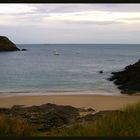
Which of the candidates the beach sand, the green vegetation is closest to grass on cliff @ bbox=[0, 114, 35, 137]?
the green vegetation

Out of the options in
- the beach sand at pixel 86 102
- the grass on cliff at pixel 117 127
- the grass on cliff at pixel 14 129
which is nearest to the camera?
the grass on cliff at pixel 117 127

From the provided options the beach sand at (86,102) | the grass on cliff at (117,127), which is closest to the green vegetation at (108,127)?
the grass on cliff at (117,127)

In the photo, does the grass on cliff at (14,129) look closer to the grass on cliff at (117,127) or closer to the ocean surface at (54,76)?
the grass on cliff at (117,127)

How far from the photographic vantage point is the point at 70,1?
78.5 inches

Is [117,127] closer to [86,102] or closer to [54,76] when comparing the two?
[86,102]

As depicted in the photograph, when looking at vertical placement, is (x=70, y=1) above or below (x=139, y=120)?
above

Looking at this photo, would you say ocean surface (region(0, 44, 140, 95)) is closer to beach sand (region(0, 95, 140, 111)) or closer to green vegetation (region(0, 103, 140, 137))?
beach sand (region(0, 95, 140, 111))

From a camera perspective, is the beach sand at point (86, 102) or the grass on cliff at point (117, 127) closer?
the grass on cliff at point (117, 127)

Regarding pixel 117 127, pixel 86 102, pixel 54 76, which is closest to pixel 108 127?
pixel 117 127

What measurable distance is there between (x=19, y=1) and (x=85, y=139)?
2.70ft

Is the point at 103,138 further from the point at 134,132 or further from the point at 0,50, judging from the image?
the point at 0,50

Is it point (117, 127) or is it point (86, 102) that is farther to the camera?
point (86, 102)

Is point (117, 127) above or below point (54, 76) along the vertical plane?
above

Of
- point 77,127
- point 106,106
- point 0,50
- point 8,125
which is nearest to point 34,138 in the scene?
point 8,125
